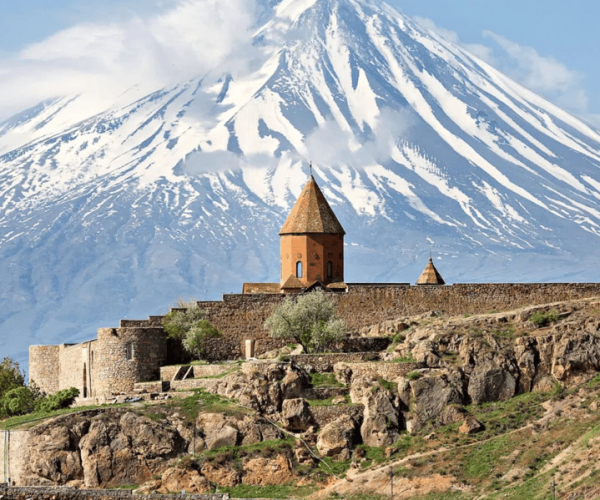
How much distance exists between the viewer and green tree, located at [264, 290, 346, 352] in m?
63.4

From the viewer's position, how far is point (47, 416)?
57.3 meters

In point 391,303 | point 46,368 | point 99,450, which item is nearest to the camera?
A: point 99,450

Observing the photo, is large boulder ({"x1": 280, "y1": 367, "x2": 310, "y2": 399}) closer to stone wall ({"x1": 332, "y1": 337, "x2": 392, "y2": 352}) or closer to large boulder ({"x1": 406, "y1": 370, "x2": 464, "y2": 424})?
large boulder ({"x1": 406, "y1": 370, "x2": 464, "y2": 424})

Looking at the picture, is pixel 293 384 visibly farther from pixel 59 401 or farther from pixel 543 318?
pixel 59 401

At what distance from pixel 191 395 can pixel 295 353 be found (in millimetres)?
6614

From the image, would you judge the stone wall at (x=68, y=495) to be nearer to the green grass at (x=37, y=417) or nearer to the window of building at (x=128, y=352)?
the green grass at (x=37, y=417)

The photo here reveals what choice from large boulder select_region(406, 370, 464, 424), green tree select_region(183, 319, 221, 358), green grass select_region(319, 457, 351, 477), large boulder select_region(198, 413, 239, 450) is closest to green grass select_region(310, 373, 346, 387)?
large boulder select_region(406, 370, 464, 424)

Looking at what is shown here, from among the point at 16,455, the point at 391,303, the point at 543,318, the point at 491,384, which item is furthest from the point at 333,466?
the point at 391,303

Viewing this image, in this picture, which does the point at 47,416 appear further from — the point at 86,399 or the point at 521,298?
the point at 521,298

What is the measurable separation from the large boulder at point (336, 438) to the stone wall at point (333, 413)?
0.43 metres

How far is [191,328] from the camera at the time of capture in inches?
2603

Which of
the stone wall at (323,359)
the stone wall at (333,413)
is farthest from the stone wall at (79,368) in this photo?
the stone wall at (333,413)

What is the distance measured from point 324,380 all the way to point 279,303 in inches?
368

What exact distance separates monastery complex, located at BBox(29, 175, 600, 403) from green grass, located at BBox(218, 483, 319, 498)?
9.61 meters
